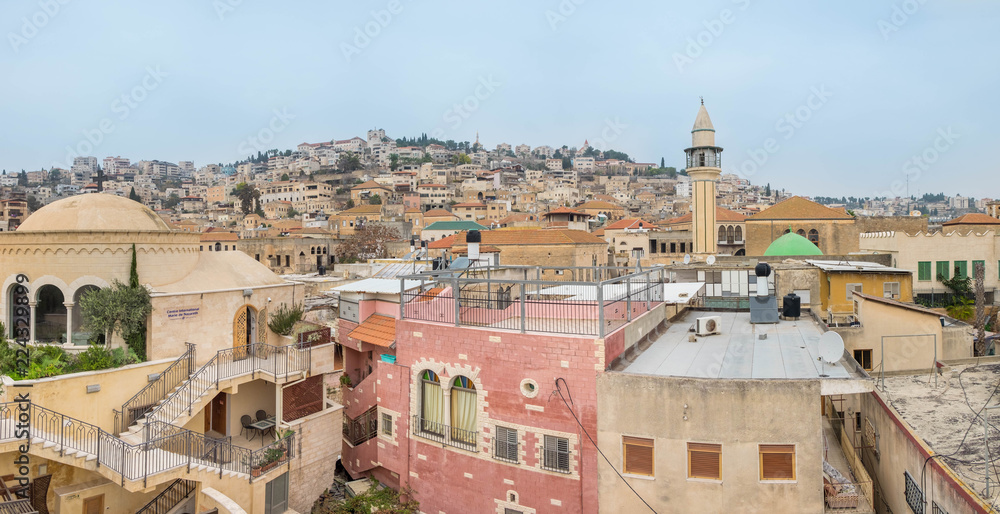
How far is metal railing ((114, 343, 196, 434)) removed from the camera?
13.6m

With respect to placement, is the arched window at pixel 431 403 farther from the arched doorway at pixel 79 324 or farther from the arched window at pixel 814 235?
the arched window at pixel 814 235

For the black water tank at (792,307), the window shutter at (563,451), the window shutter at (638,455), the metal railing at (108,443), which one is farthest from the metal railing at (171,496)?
the black water tank at (792,307)

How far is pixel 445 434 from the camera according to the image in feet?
41.1

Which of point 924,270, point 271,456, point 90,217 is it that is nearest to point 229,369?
point 271,456

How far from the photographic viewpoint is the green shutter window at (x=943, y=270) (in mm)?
35438

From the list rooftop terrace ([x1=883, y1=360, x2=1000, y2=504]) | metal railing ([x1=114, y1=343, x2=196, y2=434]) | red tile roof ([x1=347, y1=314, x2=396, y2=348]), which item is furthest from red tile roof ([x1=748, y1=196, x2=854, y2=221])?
metal railing ([x1=114, y1=343, x2=196, y2=434])

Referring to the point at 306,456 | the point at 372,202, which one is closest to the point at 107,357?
the point at 306,456

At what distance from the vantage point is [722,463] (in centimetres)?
976

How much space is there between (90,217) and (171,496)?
782 centimetres

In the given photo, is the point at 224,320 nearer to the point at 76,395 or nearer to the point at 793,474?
the point at 76,395

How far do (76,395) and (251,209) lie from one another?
121040mm

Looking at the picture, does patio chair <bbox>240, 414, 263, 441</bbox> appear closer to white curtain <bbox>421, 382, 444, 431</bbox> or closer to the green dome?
white curtain <bbox>421, 382, 444, 431</bbox>

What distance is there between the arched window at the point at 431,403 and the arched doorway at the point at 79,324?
8922mm

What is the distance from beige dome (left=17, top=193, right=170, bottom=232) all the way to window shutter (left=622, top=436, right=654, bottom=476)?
13820 mm
